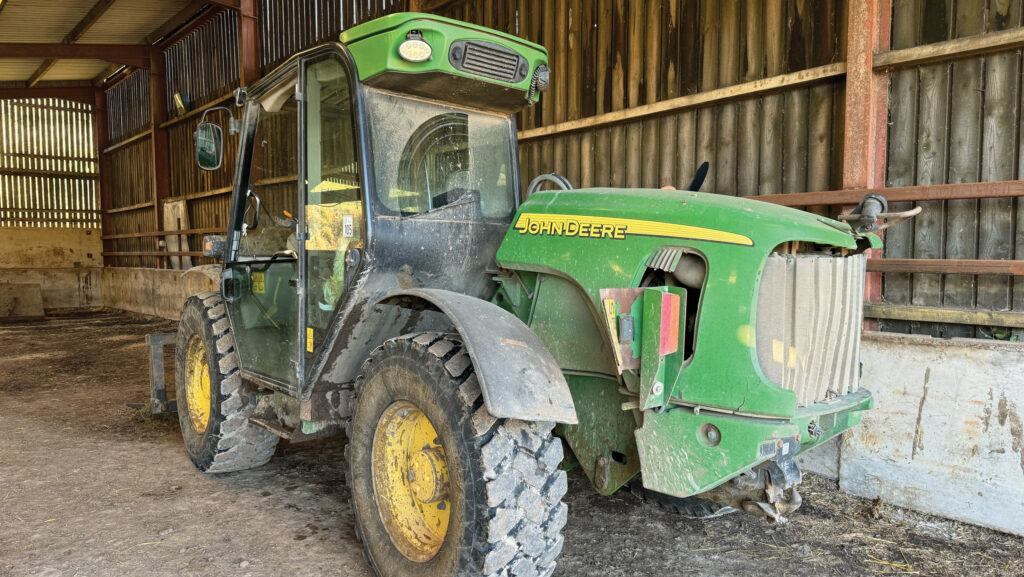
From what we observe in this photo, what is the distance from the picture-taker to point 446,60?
2846 millimetres

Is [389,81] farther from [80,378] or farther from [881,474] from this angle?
[80,378]

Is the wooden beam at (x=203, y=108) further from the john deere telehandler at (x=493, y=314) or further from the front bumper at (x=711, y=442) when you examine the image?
the front bumper at (x=711, y=442)

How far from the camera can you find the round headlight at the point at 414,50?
275cm

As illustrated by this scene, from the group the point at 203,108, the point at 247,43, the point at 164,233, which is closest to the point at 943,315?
the point at 247,43

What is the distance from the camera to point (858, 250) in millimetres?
2881

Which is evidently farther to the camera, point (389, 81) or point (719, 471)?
point (389, 81)

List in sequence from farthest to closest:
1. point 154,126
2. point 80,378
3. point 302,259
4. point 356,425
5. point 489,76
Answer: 1. point 154,126
2. point 80,378
3. point 302,259
4. point 489,76
5. point 356,425

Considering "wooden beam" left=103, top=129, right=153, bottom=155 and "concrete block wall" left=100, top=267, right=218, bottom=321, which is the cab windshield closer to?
"concrete block wall" left=100, top=267, right=218, bottom=321

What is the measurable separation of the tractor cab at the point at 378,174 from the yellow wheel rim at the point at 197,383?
38.7 inches

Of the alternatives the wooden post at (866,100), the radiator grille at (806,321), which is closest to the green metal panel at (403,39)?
the radiator grille at (806,321)

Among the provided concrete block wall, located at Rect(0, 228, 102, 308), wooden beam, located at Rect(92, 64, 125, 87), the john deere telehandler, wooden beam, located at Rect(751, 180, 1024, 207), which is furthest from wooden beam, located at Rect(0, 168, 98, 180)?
wooden beam, located at Rect(751, 180, 1024, 207)

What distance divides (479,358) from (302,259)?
1410mm

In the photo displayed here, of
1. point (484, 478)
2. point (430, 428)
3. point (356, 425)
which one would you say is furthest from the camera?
point (356, 425)

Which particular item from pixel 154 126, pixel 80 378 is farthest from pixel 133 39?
pixel 80 378
